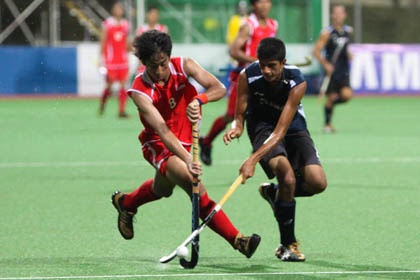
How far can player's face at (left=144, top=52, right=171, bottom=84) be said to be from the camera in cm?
683

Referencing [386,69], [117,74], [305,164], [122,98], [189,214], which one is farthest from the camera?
[386,69]

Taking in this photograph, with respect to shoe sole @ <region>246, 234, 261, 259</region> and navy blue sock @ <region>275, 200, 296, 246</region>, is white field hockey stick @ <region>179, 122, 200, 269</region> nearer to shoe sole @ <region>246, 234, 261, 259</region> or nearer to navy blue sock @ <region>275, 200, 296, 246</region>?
shoe sole @ <region>246, 234, 261, 259</region>

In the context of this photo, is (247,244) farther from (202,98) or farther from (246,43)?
(246,43)

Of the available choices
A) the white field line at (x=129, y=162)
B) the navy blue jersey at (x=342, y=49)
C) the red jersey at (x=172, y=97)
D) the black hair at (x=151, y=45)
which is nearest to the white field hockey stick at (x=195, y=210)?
the red jersey at (x=172, y=97)

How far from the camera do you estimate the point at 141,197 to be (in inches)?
305

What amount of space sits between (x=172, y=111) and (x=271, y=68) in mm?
673

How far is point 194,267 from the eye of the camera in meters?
6.72

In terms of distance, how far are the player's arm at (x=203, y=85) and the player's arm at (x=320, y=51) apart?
10502mm

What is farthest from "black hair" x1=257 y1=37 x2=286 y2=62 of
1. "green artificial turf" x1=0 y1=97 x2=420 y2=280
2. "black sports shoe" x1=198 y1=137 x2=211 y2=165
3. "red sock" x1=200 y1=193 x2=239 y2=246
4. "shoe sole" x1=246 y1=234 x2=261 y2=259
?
"black sports shoe" x1=198 y1=137 x2=211 y2=165

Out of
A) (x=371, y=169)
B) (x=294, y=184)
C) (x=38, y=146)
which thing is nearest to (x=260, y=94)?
(x=294, y=184)

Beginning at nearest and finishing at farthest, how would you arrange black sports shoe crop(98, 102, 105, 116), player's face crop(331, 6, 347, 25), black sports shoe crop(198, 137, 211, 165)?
black sports shoe crop(198, 137, 211, 165) → player's face crop(331, 6, 347, 25) → black sports shoe crop(98, 102, 105, 116)

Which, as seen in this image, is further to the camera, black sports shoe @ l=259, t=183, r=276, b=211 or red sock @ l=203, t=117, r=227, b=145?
red sock @ l=203, t=117, r=227, b=145

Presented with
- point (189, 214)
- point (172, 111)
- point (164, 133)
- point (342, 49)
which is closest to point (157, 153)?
point (172, 111)

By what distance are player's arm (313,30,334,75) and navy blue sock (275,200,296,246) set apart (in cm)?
1046
